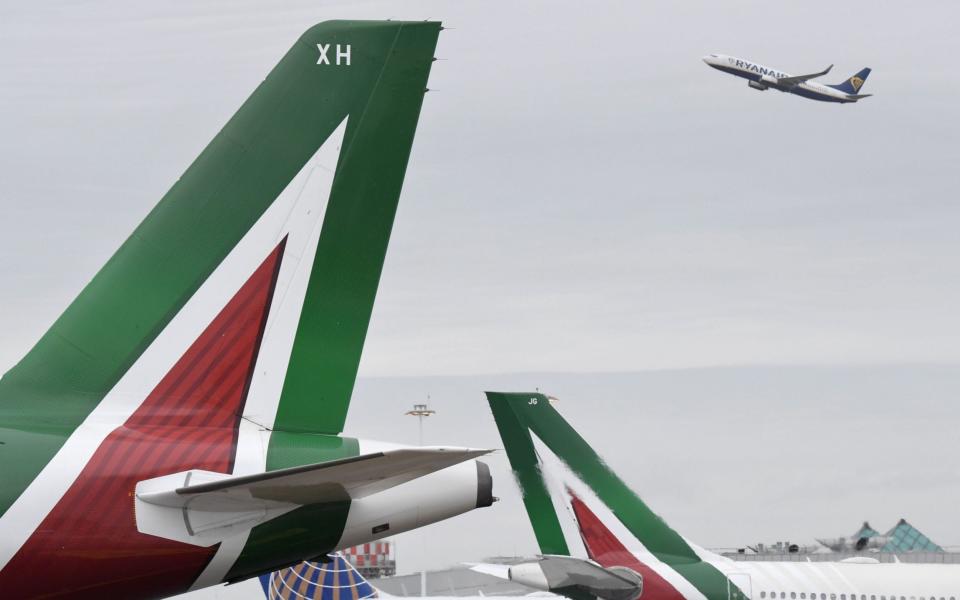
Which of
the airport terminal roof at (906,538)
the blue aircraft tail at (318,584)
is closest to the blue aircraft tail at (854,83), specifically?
the airport terminal roof at (906,538)

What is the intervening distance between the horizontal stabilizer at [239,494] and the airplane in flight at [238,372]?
0.02 m

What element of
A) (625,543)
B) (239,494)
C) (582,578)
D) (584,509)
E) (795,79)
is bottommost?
(239,494)

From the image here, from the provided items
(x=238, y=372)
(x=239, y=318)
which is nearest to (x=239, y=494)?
(x=238, y=372)

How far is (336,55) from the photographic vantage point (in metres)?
11.0

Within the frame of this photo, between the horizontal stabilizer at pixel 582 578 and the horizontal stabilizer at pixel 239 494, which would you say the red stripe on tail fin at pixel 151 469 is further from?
the horizontal stabilizer at pixel 582 578

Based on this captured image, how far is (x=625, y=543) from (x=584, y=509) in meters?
1.25

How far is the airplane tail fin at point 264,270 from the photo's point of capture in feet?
33.0

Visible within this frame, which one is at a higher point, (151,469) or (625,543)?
(625,543)

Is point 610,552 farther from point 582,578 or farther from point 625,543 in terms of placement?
point 582,578

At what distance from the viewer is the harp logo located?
35.9ft

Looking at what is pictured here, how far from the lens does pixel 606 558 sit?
105ft

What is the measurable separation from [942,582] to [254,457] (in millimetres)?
26018

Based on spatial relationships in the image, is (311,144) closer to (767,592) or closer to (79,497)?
(79,497)

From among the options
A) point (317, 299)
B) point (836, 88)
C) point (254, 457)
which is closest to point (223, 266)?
point (317, 299)
